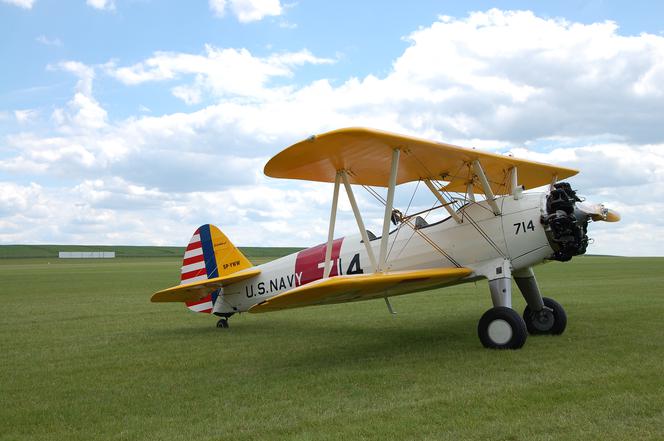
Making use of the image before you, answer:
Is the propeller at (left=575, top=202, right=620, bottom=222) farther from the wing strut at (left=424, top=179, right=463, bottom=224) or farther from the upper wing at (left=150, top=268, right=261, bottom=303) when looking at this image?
the upper wing at (left=150, top=268, right=261, bottom=303)

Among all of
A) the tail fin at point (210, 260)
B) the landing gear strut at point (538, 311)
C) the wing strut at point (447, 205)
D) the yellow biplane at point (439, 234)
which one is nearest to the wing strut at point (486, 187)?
the yellow biplane at point (439, 234)

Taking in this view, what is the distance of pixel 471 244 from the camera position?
8.04 m

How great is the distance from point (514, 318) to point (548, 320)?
184 centimetres

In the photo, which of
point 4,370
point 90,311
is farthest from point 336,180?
point 90,311

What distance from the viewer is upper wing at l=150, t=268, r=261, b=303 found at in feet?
31.4

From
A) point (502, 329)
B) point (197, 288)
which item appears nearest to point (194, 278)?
point (197, 288)

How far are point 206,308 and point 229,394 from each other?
5.50 m

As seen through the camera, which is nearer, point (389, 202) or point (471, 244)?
point (389, 202)

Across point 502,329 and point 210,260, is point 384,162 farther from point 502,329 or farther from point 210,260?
point 210,260

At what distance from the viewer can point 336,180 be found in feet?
27.7

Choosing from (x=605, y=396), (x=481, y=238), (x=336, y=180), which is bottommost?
(x=605, y=396)

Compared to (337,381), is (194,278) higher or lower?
higher

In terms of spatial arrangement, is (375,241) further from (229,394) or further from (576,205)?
(229,394)

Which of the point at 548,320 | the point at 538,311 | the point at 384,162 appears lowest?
the point at 548,320
